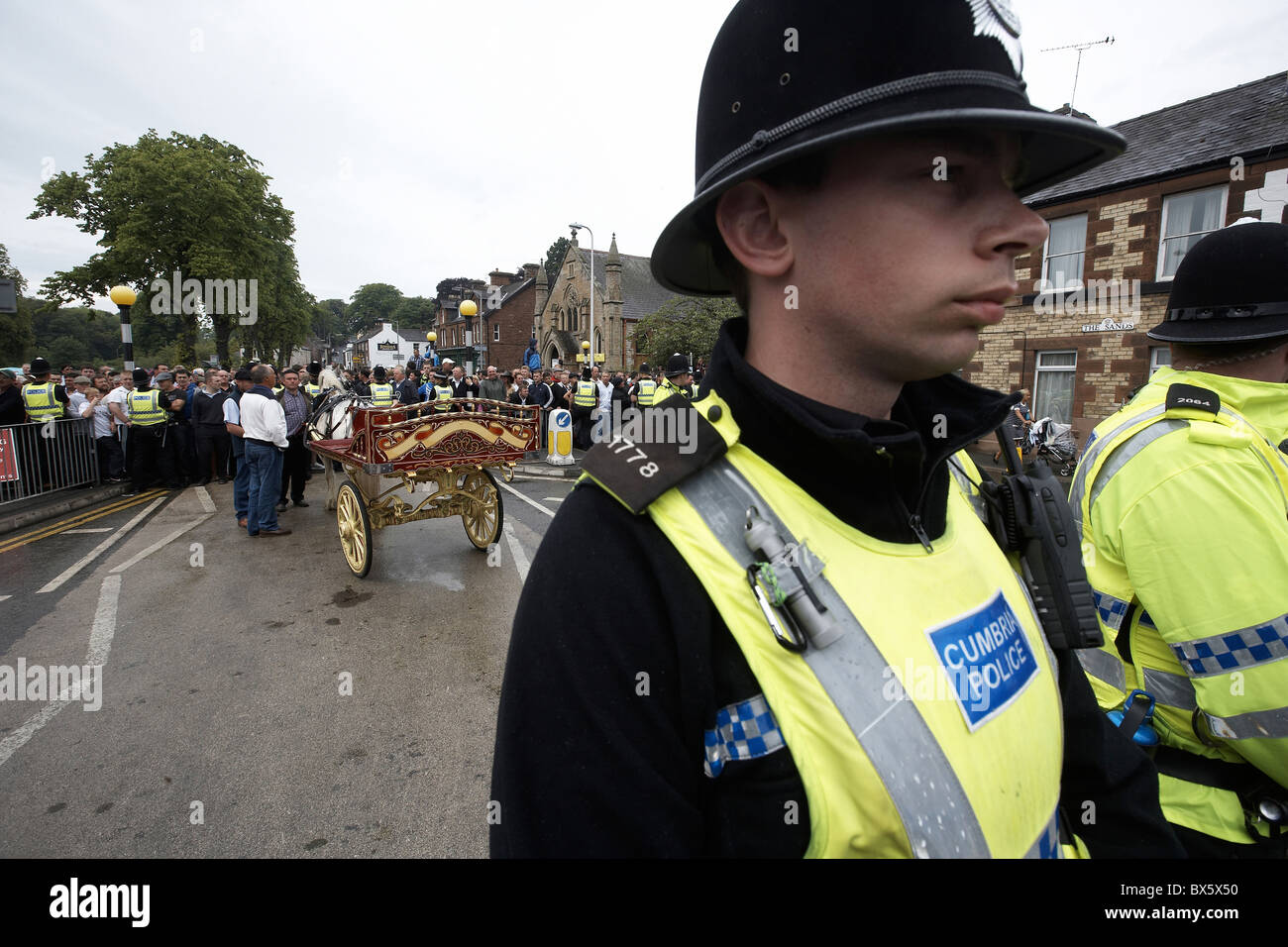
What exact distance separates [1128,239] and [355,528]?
18213 millimetres

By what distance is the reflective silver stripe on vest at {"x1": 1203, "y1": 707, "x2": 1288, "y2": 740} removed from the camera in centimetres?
141

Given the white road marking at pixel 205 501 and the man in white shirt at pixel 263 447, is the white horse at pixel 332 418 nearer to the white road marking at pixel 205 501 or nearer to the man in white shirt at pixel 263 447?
the man in white shirt at pixel 263 447

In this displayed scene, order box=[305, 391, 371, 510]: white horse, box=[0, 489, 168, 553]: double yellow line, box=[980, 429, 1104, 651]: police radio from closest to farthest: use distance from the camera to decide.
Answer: box=[980, 429, 1104, 651]: police radio, box=[0, 489, 168, 553]: double yellow line, box=[305, 391, 371, 510]: white horse

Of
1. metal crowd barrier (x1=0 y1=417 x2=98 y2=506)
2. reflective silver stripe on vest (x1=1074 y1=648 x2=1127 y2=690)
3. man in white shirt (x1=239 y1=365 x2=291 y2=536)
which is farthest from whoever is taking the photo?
metal crowd barrier (x1=0 y1=417 x2=98 y2=506)

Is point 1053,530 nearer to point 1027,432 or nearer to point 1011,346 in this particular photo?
point 1027,432

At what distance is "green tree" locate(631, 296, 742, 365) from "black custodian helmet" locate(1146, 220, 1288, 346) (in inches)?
1222

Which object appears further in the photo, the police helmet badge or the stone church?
the stone church

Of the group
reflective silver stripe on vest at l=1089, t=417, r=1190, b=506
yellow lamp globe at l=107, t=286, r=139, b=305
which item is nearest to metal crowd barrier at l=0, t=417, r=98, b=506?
yellow lamp globe at l=107, t=286, r=139, b=305

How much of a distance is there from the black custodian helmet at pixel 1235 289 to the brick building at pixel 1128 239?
1490 cm

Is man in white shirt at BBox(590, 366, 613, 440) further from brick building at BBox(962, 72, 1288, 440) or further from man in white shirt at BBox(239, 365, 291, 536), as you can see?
brick building at BBox(962, 72, 1288, 440)

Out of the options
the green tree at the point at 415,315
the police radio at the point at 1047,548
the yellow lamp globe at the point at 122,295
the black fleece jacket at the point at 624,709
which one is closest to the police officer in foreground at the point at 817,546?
the black fleece jacket at the point at 624,709

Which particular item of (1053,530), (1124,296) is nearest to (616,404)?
(1124,296)

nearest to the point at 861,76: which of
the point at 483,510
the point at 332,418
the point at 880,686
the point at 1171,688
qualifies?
the point at 880,686
